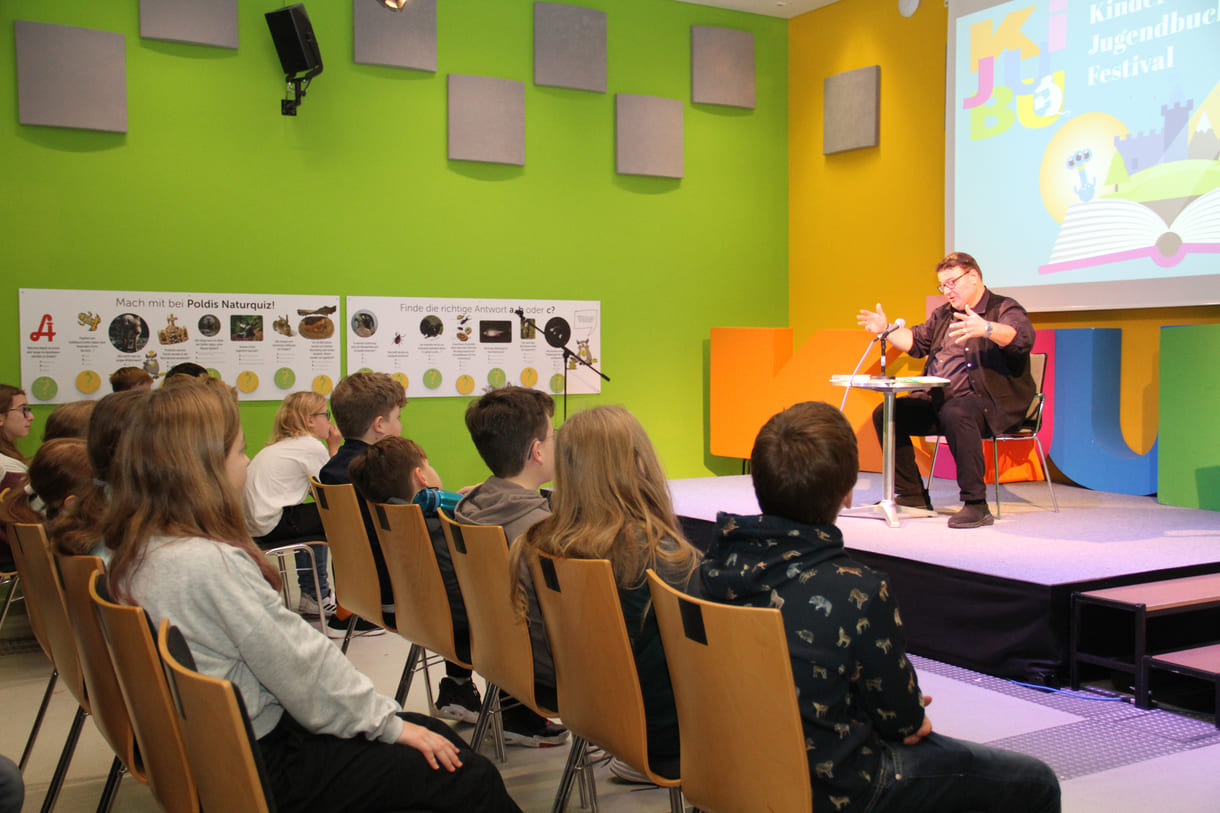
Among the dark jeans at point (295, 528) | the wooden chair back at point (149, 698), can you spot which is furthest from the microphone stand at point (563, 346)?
the wooden chair back at point (149, 698)

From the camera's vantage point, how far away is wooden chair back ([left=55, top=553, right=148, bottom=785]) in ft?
6.21

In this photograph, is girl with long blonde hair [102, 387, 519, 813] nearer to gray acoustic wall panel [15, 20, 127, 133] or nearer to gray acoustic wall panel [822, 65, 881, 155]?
gray acoustic wall panel [15, 20, 127, 133]

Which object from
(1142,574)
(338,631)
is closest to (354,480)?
(338,631)

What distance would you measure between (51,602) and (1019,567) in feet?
10.4

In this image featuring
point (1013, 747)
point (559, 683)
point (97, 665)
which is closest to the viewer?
point (97, 665)

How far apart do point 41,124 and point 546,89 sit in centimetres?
319

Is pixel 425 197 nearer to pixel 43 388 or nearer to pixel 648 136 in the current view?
pixel 648 136

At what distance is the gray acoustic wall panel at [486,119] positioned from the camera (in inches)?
267

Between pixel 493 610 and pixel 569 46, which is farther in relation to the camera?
pixel 569 46

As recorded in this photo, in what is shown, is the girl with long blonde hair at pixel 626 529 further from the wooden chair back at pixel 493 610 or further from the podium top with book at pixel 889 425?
the podium top with book at pixel 889 425

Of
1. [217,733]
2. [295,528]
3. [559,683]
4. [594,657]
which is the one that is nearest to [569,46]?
[295,528]

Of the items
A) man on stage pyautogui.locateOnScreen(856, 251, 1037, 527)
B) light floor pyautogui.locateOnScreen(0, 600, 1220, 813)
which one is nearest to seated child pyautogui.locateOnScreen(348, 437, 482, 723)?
light floor pyautogui.locateOnScreen(0, 600, 1220, 813)

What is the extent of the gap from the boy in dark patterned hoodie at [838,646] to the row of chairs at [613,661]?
103mm

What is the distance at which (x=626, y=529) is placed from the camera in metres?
2.15
